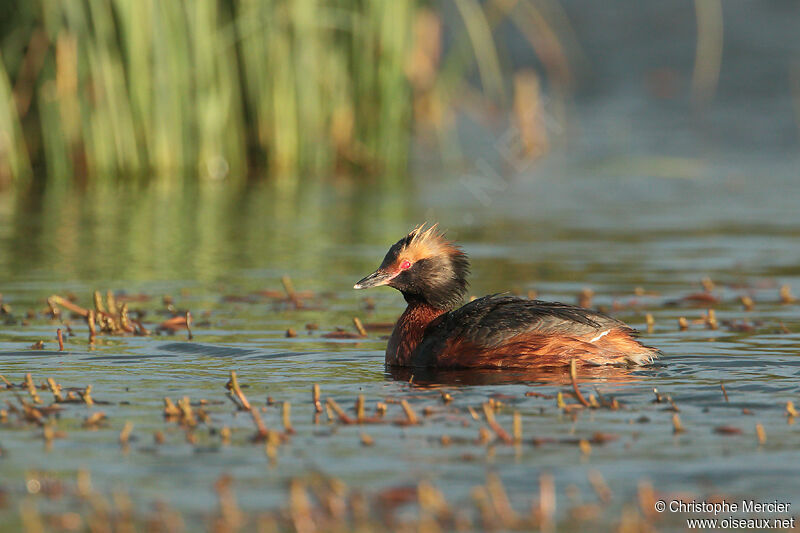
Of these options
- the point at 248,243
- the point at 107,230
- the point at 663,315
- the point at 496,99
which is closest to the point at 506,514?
the point at 663,315

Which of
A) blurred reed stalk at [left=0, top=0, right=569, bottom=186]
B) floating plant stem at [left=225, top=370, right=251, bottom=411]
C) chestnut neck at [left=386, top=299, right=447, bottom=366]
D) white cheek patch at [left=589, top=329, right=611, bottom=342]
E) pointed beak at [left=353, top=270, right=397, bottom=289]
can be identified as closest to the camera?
floating plant stem at [left=225, top=370, right=251, bottom=411]

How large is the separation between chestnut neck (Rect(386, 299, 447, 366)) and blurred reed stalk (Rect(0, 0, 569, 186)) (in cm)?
741

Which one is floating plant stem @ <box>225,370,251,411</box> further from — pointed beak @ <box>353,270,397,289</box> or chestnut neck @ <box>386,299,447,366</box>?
pointed beak @ <box>353,270,397,289</box>

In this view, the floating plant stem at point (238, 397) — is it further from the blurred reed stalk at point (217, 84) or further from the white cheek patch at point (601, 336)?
the blurred reed stalk at point (217, 84)

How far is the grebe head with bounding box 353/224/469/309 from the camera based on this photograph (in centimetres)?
960

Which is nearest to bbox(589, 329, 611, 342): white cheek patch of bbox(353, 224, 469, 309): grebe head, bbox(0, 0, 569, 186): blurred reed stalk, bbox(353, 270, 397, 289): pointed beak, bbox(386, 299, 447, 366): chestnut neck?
bbox(386, 299, 447, 366): chestnut neck

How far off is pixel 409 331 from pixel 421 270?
0.51m

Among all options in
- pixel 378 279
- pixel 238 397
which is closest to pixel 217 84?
pixel 378 279

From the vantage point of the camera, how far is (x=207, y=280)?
13.2 meters

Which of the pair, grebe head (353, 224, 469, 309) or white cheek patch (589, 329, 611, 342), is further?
grebe head (353, 224, 469, 309)

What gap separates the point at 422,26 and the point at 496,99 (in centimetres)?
1022

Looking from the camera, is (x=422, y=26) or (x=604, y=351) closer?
(x=604, y=351)

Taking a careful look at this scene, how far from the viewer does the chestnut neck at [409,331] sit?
9.13 meters

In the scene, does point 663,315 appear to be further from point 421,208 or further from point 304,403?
point 421,208
